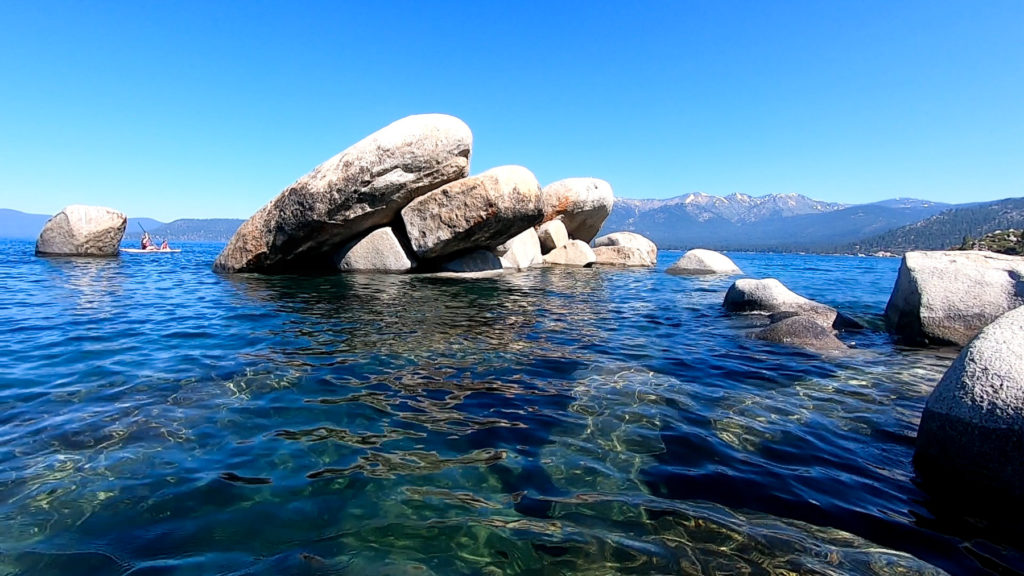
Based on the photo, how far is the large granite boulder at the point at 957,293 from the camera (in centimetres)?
877

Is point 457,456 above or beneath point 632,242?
beneath

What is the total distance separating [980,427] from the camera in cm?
390

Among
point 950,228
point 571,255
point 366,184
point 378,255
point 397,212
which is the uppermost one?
point 950,228

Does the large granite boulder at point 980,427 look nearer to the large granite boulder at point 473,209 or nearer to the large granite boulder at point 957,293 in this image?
the large granite boulder at point 957,293

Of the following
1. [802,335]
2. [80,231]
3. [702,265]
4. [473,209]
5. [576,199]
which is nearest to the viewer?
[802,335]

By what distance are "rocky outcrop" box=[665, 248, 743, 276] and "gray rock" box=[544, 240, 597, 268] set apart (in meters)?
5.26

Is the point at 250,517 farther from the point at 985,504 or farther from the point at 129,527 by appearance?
the point at 985,504

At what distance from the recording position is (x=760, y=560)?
9.64ft

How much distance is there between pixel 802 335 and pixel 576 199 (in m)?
21.0

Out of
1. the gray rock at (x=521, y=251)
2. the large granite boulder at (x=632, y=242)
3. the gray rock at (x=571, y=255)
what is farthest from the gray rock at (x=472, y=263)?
the large granite boulder at (x=632, y=242)

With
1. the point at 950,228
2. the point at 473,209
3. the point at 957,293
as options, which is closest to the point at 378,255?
the point at 473,209

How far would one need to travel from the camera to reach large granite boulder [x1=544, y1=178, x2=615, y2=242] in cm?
2925

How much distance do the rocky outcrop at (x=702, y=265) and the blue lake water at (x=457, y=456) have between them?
17.6 m

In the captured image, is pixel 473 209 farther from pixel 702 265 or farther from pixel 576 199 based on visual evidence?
pixel 702 265
